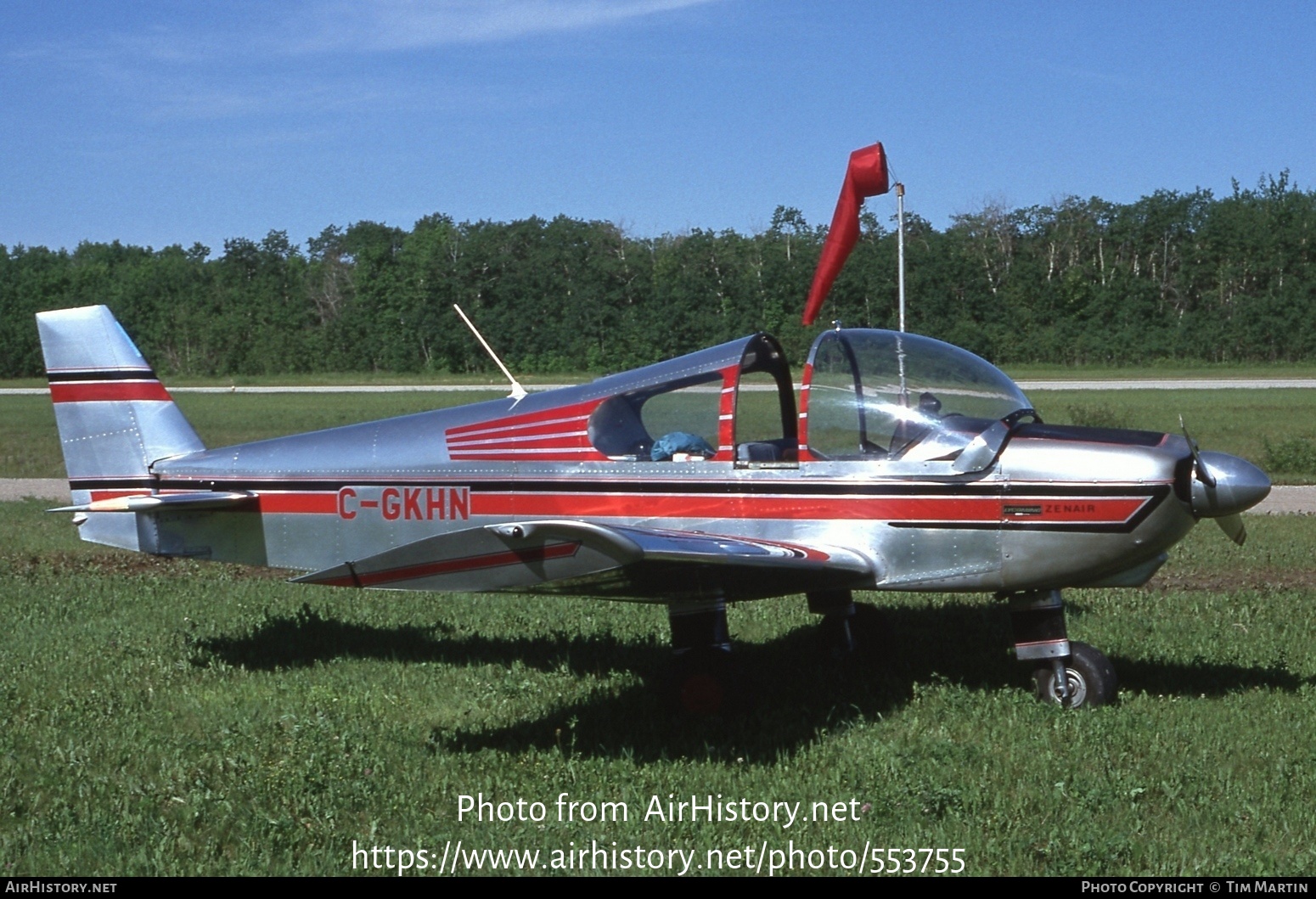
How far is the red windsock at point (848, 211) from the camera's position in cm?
823

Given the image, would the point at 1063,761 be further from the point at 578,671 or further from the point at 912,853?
the point at 578,671

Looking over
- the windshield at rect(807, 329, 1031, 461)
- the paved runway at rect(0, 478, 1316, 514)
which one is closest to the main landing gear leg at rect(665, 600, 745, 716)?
the windshield at rect(807, 329, 1031, 461)

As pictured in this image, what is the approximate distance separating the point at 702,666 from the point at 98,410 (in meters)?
4.40

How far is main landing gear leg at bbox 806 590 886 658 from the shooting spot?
7.55 meters

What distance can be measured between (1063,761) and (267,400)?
120 ft

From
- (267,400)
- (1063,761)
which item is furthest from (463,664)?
(267,400)

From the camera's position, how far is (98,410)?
26.0ft

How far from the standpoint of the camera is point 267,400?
39062 millimetres

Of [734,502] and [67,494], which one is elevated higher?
[734,502]

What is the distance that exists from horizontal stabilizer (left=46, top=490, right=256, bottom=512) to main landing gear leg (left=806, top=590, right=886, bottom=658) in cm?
364

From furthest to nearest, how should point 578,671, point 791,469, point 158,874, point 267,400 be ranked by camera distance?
1. point 267,400
2. point 578,671
3. point 791,469
4. point 158,874

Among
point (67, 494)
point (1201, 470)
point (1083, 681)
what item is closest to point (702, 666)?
point (1083, 681)

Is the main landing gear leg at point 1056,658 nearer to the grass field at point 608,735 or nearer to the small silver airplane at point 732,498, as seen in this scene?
the small silver airplane at point 732,498

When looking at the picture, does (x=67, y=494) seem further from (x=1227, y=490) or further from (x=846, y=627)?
(x=1227, y=490)
